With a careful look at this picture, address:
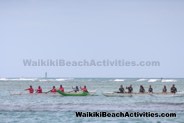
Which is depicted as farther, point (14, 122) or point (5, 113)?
point (5, 113)

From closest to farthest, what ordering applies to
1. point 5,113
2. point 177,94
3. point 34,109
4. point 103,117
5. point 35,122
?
point 35,122, point 103,117, point 5,113, point 34,109, point 177,94

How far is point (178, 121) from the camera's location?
137 feet

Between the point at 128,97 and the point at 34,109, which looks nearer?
the point at 34,109

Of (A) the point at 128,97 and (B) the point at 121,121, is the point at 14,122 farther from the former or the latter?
(A) the point at 128,97

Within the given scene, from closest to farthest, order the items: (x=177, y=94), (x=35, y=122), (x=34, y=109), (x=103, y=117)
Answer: (x=35, y=122) < (x=103, y=117) < (x=34, y=109) < (x=177, y=94)

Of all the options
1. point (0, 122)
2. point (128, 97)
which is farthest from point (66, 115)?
point (128, 97)

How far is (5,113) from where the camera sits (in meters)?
47.0

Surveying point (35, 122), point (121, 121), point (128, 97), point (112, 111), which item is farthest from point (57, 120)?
point (128, 97)

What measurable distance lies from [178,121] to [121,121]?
13.9 feet

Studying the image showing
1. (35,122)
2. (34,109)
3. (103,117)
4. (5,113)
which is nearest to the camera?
(35,122)

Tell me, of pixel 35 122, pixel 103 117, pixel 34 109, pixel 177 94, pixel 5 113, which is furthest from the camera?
pixel 177 94

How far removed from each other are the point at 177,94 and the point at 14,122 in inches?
1279

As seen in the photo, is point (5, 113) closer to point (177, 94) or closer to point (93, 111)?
point (93, 111)

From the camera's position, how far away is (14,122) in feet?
135
